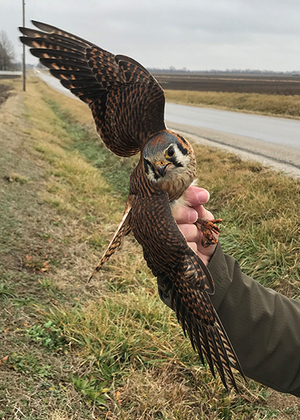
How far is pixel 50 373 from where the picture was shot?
3.36m

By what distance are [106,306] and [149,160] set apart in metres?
3.19

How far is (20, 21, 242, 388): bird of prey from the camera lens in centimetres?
159

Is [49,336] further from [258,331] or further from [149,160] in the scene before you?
[149,160]

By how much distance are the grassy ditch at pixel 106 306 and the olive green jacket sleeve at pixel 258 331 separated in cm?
167

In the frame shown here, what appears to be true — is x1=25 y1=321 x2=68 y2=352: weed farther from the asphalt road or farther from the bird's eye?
the asphalt road

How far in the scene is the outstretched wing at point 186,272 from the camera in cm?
159

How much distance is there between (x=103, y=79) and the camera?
190 cm

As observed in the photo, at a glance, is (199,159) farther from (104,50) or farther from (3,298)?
(104,50)

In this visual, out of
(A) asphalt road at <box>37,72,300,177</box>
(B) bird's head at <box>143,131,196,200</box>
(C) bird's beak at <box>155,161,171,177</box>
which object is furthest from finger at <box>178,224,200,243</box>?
(A) asphalt road at <box>37,72,300,177</box>

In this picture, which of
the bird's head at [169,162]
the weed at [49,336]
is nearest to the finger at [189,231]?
the bird's head at [169,162]

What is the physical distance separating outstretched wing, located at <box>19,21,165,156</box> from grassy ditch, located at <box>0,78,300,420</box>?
2.45m

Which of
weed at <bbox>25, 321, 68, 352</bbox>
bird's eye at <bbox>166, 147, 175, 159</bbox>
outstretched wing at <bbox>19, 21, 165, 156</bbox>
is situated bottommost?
weed at <bbox>25, 321, 68, 352</bbox>

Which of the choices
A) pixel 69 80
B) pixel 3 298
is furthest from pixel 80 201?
pixel 69 80

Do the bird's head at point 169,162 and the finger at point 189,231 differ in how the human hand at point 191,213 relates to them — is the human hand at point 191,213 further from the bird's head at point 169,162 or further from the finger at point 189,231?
the bird's head at point 169,162
